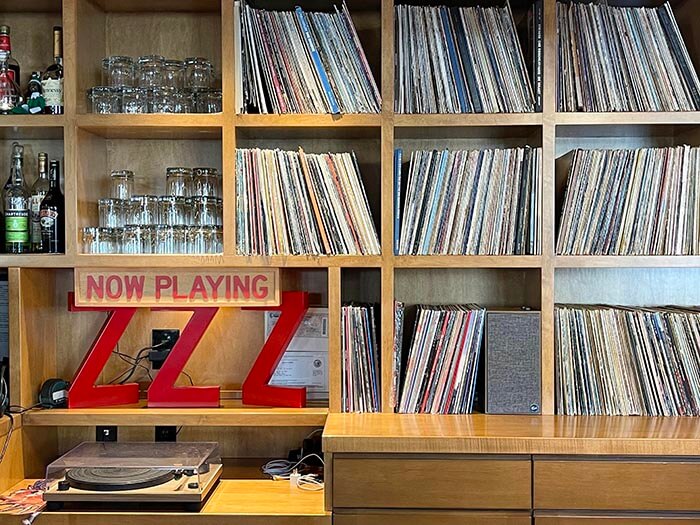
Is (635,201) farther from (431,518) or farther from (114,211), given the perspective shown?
(114,211)

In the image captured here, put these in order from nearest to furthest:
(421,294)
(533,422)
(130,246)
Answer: (533,422) < (130,246) < (421,294)

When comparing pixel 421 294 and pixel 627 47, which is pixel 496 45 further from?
pixel 421 294

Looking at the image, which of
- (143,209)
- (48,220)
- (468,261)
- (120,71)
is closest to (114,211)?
(143,209)

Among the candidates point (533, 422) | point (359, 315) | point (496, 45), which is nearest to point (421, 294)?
point (359, 315)

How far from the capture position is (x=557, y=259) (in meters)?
2.26

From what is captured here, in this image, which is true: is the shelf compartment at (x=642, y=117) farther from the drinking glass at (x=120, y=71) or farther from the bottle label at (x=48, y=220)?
the bottle label at (x=48, y=220)

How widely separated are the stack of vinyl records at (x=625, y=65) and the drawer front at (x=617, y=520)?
1.07 m

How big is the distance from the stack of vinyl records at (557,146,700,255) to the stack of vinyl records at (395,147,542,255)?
132 mm

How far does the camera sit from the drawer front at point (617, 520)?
2.00 meters

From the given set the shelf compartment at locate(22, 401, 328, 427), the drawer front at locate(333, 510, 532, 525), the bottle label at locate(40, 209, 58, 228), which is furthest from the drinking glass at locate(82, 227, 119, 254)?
the drawer front at locate(333, 510, 532, 525)

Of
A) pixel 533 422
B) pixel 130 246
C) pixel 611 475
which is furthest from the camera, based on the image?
pixel 130 246

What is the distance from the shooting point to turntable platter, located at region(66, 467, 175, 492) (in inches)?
82.0

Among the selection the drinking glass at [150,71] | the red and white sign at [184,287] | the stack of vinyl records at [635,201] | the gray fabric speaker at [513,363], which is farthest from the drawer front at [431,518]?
the drinking glass at [150,71]

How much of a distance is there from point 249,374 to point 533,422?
2.71 ft
